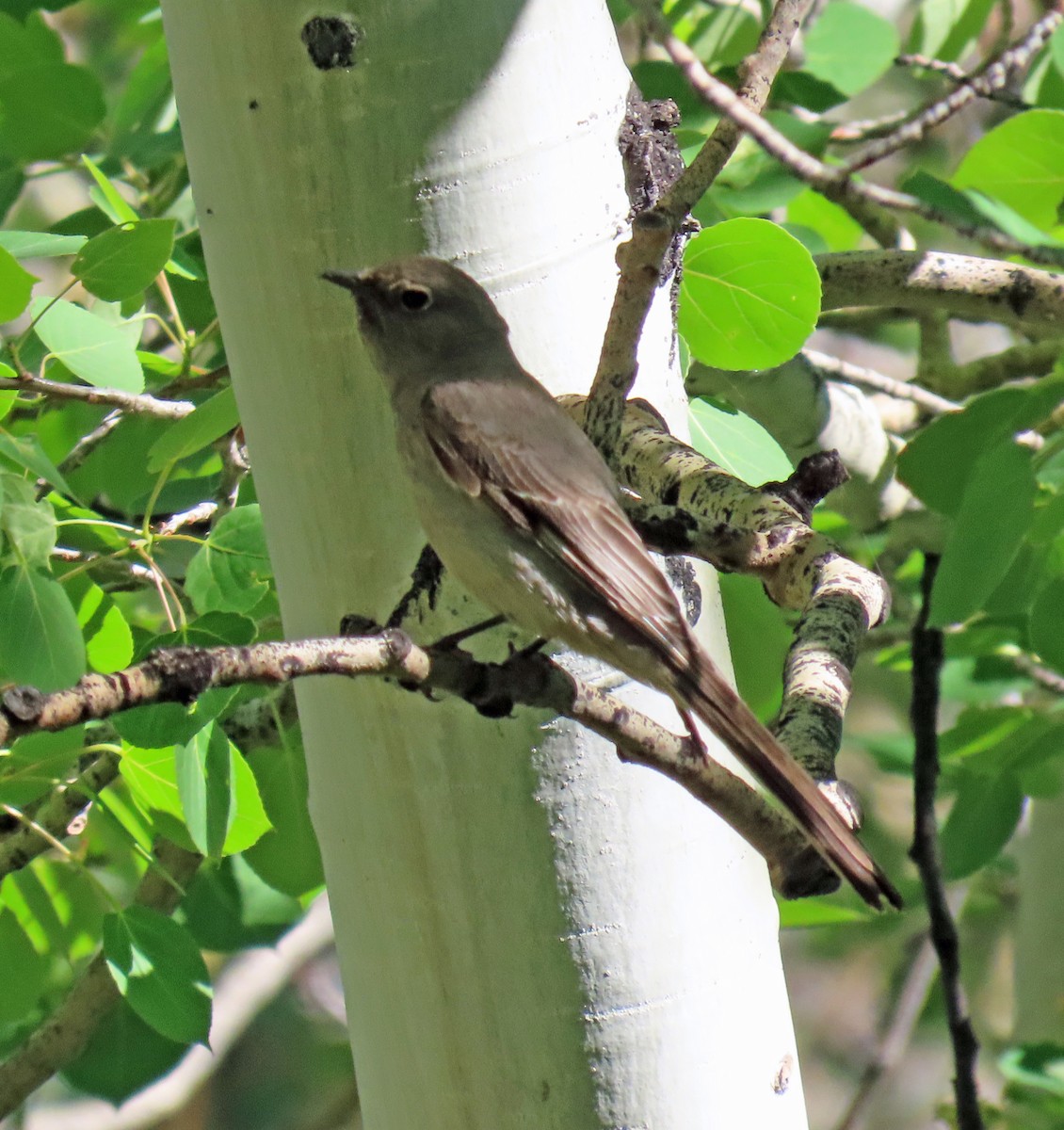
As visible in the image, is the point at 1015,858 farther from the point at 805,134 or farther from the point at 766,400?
the point at 805,134

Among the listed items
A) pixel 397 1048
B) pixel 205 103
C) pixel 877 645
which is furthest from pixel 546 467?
pixel 877 645

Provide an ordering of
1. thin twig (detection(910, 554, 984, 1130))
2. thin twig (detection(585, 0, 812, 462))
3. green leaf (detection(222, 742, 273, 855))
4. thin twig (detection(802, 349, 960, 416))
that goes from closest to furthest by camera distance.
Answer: thin twig (detection(585, 0, 812, 462)), green leaf (detection(222, 742, 273, 855)), thin twig (detection(910, 554, 984, 1130)), thin twig (detection(802, 349, 960, 416))

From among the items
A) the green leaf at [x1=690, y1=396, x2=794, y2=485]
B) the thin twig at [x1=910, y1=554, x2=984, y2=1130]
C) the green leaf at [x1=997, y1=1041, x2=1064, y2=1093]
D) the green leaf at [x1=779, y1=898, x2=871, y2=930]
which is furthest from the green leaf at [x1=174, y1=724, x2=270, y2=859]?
the green leaf at [x1=997, y1=1041, x2=1064, y2=1093]

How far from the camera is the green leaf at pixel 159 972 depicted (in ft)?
7.35

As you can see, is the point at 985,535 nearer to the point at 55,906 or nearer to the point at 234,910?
the point at 234,910

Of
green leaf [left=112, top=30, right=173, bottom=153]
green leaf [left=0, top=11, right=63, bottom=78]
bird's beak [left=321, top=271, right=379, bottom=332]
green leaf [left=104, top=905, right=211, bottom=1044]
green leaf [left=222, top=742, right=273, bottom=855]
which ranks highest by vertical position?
green leaf [left=0, top=11, right=63, bottom=78]

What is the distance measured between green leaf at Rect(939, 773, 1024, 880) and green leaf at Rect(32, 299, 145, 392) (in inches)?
81.2

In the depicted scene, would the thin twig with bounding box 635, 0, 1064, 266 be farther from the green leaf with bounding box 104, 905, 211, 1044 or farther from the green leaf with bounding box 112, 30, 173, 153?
the green leaf with bounding box 112, 30, 173, 153

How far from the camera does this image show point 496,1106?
1.83 m

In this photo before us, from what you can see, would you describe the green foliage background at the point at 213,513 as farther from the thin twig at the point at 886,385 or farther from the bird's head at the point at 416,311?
the bird's head at the point at 416,311

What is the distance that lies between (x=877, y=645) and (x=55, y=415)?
218 cm

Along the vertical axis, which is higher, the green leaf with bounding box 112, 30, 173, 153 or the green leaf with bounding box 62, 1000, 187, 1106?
the green leaf with bounding box 112, 30, 173, 153

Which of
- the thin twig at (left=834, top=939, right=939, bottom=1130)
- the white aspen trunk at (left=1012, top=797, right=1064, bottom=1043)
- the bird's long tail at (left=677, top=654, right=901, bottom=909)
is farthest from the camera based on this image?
the thin twig at (left=834, top=939, right=939, bottom=1130)

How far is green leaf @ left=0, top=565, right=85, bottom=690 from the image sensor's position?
1909mm
